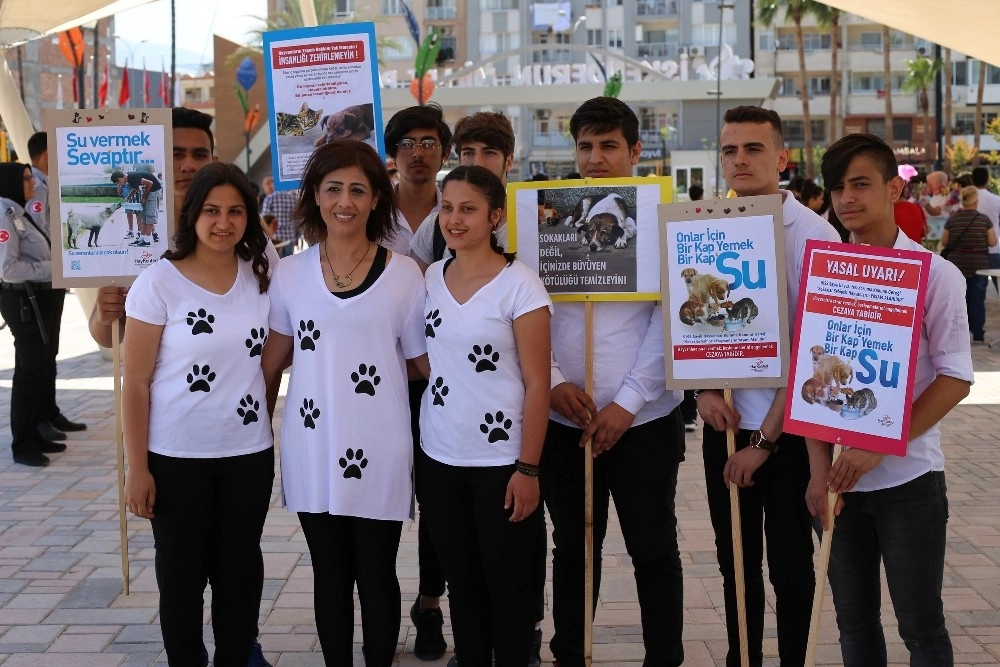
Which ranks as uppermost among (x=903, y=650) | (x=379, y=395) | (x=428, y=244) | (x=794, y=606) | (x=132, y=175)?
(x=132, y=175)

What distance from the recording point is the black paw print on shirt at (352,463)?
11.1 feet

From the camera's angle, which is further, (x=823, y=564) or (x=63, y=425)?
(x=63, y=425)

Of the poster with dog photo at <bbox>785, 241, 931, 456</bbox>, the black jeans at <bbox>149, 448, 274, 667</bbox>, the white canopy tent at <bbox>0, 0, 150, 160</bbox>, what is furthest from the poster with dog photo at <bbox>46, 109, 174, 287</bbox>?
the white canopy tent at <bbox>0, 0, 150, 160</bbox>

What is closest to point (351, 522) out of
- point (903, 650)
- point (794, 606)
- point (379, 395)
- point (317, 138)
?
point (379, 395)

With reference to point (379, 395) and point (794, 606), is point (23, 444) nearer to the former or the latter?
point (379, 395)

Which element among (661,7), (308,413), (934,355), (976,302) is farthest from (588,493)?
(661,7)

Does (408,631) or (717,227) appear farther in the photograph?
(408,631)

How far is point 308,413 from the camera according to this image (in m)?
3.40

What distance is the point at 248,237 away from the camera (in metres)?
3.60

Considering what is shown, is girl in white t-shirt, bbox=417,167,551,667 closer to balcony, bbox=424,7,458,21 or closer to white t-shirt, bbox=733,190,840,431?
white t-shirt, bbox=733,190,840,431

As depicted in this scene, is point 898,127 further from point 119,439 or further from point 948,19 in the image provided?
point 119,439

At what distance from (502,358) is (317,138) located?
1.70m

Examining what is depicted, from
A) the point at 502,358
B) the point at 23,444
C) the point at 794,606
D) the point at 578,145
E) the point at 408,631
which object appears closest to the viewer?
the point at 502,358

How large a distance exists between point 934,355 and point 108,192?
318 centimetres
